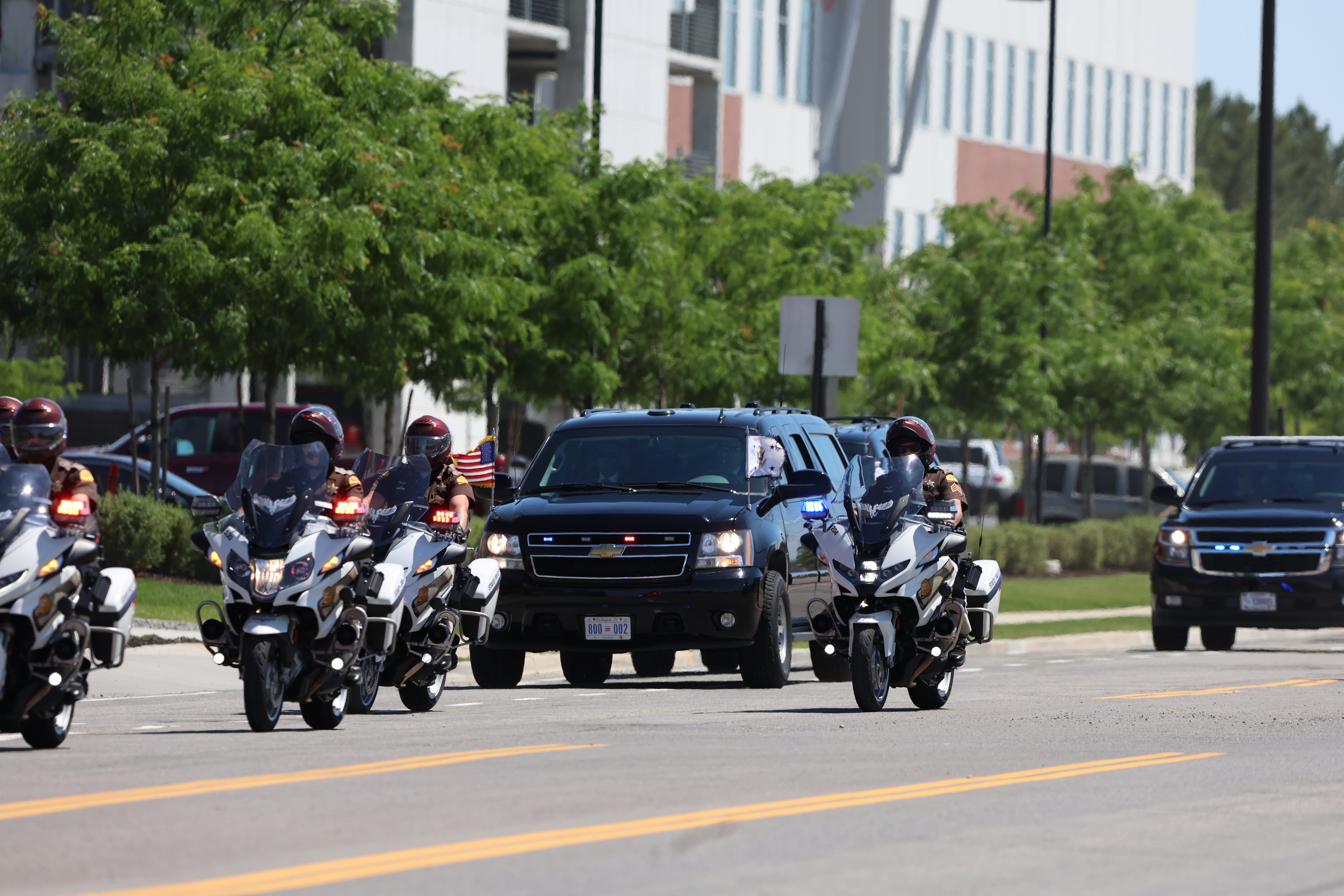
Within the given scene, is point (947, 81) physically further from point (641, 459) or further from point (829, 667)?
point (641, 459)

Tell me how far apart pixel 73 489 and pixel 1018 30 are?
61.4 metres

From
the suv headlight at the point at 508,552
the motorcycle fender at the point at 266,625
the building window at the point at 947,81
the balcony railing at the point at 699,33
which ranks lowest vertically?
the motorcycle fender at the point at 266,625

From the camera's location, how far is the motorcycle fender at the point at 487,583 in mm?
14992

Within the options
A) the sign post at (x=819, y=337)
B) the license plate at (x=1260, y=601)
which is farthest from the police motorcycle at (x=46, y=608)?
the license plate at (x=1260, y=601)

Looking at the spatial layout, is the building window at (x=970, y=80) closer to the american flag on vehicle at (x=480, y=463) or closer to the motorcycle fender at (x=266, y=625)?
the american flag on vehicle at (x=480, y=463)

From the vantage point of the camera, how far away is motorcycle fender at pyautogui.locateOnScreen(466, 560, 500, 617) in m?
15.0

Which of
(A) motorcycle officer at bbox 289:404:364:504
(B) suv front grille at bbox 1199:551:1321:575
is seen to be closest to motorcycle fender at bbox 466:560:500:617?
(A) motorcycle officer at bbox 289:404:364:504

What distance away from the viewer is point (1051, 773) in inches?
451

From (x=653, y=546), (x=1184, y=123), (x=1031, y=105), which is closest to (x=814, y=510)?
(x=653, y=546)

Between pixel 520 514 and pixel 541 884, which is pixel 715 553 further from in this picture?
pixel 541 884

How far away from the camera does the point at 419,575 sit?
557 inches

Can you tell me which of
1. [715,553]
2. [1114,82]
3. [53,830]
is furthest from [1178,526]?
[1114,82]

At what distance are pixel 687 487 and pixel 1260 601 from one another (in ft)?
26.4

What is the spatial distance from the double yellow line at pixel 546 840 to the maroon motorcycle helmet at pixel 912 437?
3.63 metres
